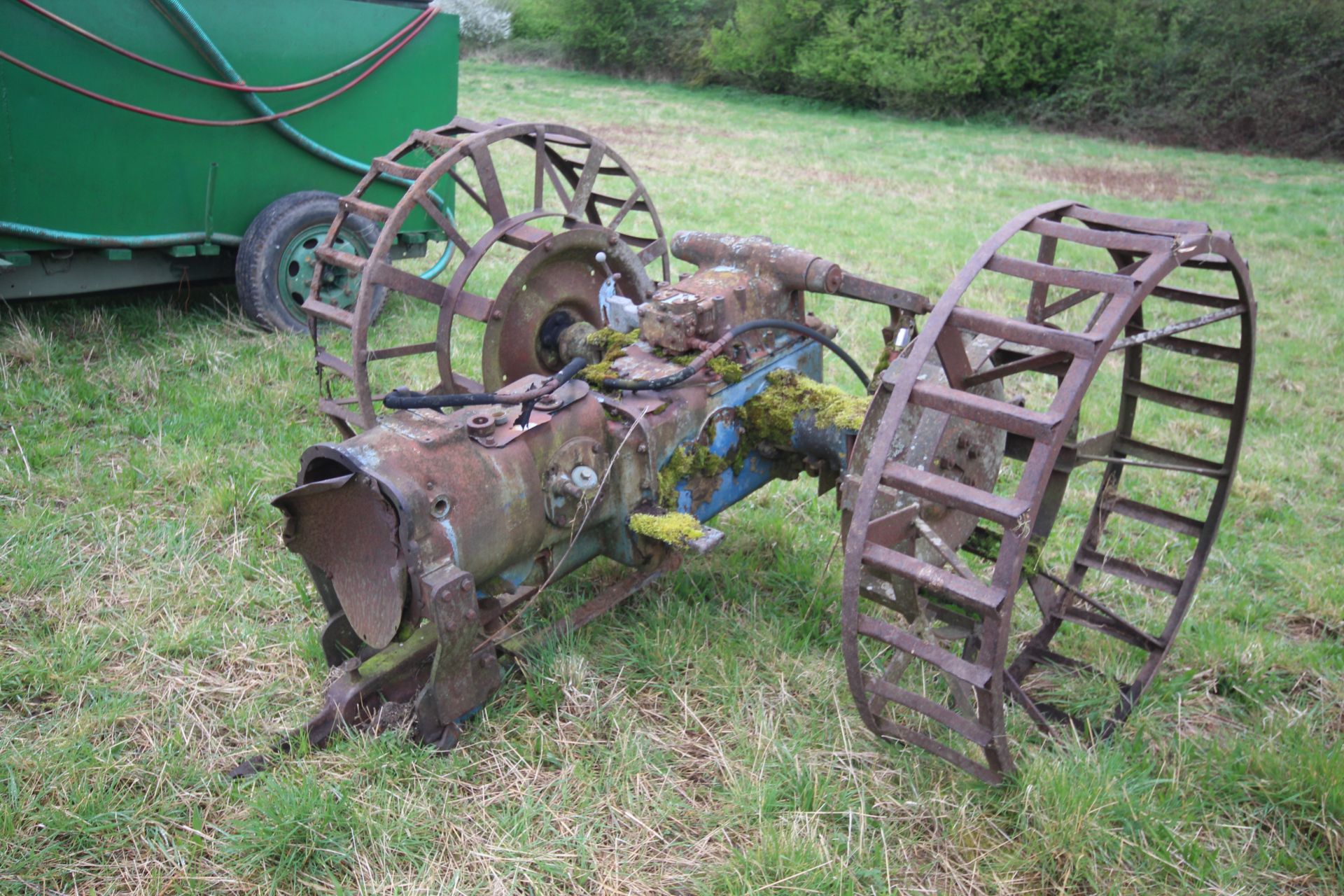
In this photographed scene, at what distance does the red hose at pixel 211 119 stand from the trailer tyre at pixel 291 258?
18.6 inches

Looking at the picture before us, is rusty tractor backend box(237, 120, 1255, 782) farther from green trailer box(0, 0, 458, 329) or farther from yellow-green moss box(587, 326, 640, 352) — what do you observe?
green trailer box(0, 0, 458, 329)

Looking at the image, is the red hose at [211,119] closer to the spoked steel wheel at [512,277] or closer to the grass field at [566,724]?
the grass field at [566,724]

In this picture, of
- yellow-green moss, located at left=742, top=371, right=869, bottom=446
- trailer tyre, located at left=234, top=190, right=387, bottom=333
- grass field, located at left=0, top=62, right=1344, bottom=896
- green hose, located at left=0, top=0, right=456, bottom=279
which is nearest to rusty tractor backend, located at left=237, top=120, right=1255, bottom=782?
yellow-green moss, located at left=742, top=371, right=869, bottom=446

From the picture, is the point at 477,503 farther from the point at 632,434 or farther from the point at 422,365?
the point at 422,365

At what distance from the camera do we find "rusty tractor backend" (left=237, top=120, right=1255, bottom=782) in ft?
8.30

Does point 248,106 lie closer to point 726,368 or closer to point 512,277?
point 512,277

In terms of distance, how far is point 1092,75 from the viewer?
894 inches

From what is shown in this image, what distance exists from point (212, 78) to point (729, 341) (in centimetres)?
392

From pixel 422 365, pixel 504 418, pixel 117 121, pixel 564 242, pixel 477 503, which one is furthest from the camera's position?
pixel 422 365

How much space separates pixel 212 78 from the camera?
5457mm

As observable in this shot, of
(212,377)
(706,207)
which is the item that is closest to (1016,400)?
(212,377)

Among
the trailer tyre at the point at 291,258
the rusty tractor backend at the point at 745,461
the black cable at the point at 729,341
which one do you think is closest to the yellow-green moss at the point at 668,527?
the rusty tractor backend at the point at 745,461

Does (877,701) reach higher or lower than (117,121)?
lower

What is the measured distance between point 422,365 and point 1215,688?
4.36 metres
